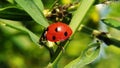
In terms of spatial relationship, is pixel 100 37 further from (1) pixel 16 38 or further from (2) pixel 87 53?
(1) pixel 16 38

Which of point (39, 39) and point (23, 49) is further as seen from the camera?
point (23, 49)

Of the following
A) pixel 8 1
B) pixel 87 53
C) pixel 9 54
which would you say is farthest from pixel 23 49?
pixel 87 53

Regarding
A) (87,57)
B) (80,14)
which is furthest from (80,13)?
(87,57)

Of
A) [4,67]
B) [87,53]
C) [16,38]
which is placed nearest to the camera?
[87,53]

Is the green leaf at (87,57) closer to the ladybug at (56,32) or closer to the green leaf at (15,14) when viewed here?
the ladybug at (56,32)

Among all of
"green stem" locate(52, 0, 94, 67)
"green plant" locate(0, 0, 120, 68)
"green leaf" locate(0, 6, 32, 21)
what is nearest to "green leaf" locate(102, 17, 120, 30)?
"green plant" locate(0, 0, 120, 68)

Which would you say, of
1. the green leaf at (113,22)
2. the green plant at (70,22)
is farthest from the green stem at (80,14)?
the green leaf at (113,22)
